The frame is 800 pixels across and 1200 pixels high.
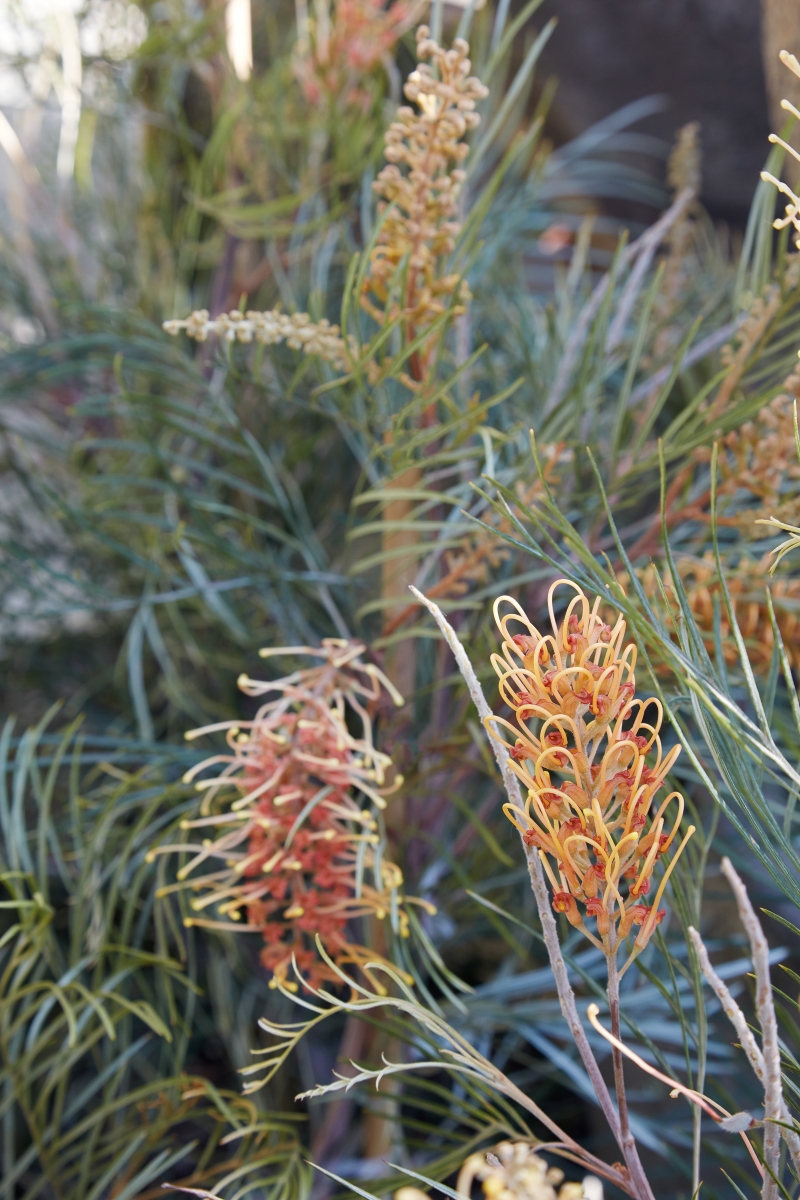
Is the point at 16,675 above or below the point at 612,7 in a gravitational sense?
below

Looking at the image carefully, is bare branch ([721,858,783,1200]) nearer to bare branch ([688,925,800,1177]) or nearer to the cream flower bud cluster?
bare branch ([688,925,800,1177])

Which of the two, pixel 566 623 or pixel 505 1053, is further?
pixel 505 1053

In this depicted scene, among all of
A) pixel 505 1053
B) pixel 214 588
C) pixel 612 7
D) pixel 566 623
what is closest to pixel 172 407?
pixel 214 588

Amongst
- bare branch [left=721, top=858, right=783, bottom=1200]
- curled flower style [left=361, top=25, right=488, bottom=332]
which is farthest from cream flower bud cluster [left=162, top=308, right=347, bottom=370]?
bare branch [left=721, top=858, right=783, bottom=1200]

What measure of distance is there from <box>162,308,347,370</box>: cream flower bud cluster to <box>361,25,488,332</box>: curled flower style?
0.02 metres

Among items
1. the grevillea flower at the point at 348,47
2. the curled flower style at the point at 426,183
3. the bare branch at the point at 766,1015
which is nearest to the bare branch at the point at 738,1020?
the bare branch at the point at 766,1015

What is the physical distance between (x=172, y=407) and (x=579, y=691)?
0.17 m

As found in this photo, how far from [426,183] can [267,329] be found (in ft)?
0.16

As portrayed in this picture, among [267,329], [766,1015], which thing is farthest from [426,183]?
[766,1015]

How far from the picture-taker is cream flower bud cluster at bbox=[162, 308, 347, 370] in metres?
0.18

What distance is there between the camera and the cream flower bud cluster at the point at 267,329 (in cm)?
18

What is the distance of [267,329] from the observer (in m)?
0.18

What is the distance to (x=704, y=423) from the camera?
0.22 metres

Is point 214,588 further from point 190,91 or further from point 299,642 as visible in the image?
point 190,91
